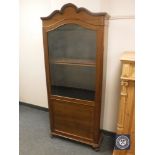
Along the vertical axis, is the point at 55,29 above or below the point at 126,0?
below

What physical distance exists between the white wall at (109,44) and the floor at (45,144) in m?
0.40

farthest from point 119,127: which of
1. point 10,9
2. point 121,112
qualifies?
point 10,9

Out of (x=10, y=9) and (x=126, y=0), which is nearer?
(x=10, y=9)

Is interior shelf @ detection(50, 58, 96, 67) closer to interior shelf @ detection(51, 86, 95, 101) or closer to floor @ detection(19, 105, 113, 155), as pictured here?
Result: interior shelf @ detection(51, 86, 95, 101)

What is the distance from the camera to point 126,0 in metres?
2.03

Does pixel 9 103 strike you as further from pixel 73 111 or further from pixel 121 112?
pixel 73 111

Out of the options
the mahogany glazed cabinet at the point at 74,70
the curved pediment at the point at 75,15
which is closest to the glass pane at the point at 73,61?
the mahogany glazed cabinet at the point at 74,70

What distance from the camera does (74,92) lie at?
7.30ft

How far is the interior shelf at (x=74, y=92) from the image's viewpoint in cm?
210

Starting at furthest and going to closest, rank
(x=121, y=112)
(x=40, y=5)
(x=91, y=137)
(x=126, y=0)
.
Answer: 1. (x=40, y=5)
2. (x=91, y=137)
3. (x=126, y=0)
4. (x=121, y=112)

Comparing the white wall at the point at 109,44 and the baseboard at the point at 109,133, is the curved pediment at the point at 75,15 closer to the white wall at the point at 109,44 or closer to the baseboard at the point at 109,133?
the white wall at the point at 109,44

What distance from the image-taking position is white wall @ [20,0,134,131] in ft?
6.89

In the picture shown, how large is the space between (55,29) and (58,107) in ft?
3.24
